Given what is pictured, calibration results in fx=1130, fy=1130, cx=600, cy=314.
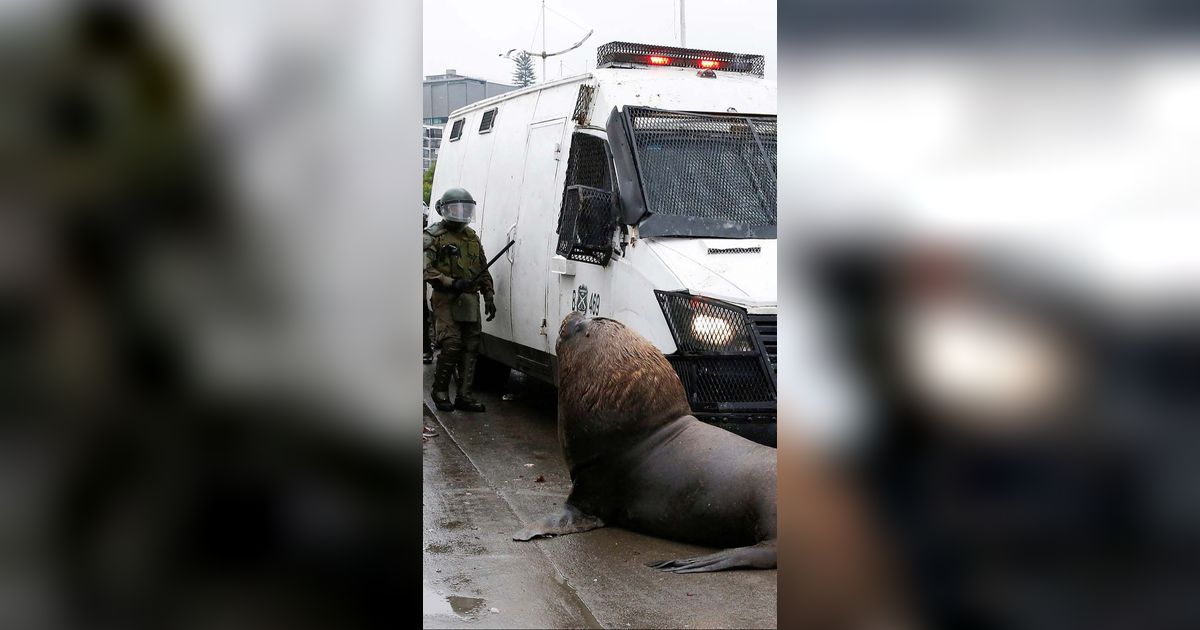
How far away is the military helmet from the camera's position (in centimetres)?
933

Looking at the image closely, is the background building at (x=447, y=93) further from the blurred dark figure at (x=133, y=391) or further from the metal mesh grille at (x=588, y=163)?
the blurred dark figure at (x=133, y=391)

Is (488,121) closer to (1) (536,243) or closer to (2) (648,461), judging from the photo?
(1) (536,243)

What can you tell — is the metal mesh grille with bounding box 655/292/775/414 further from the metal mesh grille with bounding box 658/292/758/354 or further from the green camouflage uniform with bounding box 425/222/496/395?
the green camouflage uniform with bounding box 425/222/496/395

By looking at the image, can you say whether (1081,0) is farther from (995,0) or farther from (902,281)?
(902,281)

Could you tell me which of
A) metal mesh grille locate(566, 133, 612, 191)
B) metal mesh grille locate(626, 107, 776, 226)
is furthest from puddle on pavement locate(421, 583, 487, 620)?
metal mesh grille locate(566, 133, 612, 191)

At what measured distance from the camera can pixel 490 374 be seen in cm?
1079

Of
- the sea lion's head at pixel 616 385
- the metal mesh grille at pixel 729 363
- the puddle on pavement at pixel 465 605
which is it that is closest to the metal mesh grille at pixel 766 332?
the metal mesh grille at pixel 729 363

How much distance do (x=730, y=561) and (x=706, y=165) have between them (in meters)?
3.16

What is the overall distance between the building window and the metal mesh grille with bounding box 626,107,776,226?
2852mm

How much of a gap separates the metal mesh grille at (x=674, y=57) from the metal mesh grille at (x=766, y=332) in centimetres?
282

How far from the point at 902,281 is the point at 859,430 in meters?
0.21

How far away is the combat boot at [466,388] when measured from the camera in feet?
31.3

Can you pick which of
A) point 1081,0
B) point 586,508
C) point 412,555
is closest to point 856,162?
point 1081,0

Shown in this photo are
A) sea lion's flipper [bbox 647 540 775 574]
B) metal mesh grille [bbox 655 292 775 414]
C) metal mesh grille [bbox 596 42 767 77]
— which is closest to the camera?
sea lion's flipper [bbox 647 540 775 574]
